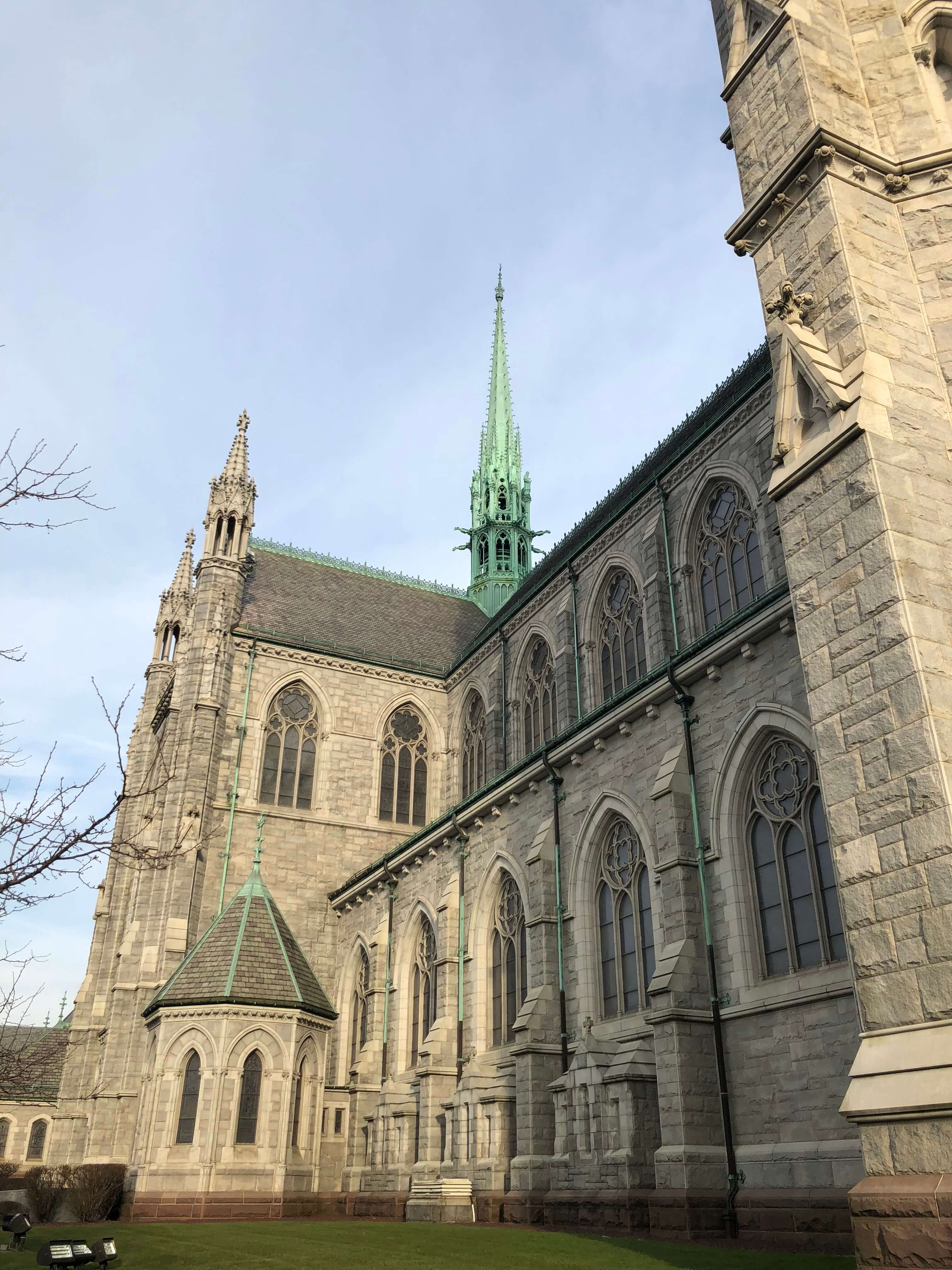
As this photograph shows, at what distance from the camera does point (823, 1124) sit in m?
13.4

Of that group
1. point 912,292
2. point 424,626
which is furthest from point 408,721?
point 912,292

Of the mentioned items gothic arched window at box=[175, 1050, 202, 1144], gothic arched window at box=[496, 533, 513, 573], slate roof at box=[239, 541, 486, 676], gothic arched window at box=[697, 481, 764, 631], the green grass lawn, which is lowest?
the green grass lawn

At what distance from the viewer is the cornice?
1116 cm

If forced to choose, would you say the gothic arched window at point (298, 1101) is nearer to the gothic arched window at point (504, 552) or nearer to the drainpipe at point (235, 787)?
the drainpipe at point (235, 787)

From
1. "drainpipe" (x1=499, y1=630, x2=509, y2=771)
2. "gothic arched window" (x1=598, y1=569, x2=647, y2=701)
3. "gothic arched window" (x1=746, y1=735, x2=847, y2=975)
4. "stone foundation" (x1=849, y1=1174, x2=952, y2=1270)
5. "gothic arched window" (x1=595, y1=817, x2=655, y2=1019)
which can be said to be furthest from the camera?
"drainpipe" (x1=499, y1=630, x2=509, y2=771)

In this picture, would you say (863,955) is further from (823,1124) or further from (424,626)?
(424,626)

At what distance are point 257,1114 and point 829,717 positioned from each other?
2061cm

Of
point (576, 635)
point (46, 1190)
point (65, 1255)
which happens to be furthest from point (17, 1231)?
point (576, 635)

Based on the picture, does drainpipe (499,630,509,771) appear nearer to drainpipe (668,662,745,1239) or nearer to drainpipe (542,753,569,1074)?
drainpipe (542,753,569,1074)

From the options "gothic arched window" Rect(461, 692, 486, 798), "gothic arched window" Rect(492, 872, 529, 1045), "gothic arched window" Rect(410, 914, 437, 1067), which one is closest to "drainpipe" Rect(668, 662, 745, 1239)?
"gothic arched window" Rect(492, 872, 529, 1045)

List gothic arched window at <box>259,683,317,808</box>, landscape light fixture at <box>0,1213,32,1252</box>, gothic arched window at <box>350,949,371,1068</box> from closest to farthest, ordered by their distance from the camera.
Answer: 1. landscape light fixture at <box>0,1213,32,1252</box>
2. gothic arched window at <box>350,949,371,1068</box>
3. gothic arched window at <box>259,683,317,808</box>

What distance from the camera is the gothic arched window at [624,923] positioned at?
18141mm

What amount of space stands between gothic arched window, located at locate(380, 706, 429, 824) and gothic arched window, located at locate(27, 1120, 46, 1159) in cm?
4131

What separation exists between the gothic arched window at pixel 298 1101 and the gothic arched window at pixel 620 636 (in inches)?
465
